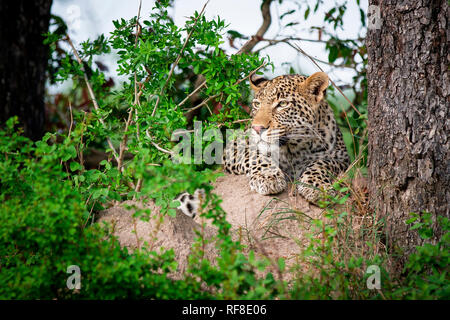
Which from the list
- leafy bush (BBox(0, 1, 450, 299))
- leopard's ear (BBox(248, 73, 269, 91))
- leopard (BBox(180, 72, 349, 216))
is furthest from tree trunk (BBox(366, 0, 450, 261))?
leopard's ear (BBox(248, 73, 269, 91))

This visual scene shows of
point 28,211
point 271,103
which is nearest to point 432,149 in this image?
point 271,103

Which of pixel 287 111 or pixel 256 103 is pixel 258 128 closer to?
pixel 287 111

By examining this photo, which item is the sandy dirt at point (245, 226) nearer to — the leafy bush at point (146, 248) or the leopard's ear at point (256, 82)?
the leafy bush at point (146, 248)

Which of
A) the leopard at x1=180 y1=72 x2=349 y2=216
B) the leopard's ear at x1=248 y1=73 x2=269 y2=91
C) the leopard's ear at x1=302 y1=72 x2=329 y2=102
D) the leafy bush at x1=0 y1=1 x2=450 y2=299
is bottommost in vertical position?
the leafy bush at x1=0 y1=1 x2=450 y2=299

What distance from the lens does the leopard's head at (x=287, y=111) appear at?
5508 mm

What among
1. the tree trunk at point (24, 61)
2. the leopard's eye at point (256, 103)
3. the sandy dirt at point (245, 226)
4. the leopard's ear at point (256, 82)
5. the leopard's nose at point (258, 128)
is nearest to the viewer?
the sandy dirt at point (245, 226)

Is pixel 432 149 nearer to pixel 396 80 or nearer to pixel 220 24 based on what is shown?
pixel 396 80

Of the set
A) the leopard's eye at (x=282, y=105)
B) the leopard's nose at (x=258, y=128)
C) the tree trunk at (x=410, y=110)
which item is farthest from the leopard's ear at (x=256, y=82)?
the tree trunk at (x=410, y=110)

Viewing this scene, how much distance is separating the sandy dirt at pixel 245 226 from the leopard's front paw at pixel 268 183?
74 mm

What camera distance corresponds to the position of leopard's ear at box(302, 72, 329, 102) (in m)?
5.61

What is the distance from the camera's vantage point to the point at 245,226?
15.7 feet

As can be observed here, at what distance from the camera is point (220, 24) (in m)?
4.79

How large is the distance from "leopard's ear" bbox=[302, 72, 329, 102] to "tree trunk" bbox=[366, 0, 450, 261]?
1160 mm

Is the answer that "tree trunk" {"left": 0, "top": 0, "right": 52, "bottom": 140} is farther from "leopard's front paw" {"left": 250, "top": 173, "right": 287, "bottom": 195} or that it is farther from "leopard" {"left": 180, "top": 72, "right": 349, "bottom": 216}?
"leopard's front paw" {"left": 250, "top": 173, "right": 287, "bottom": 195}
